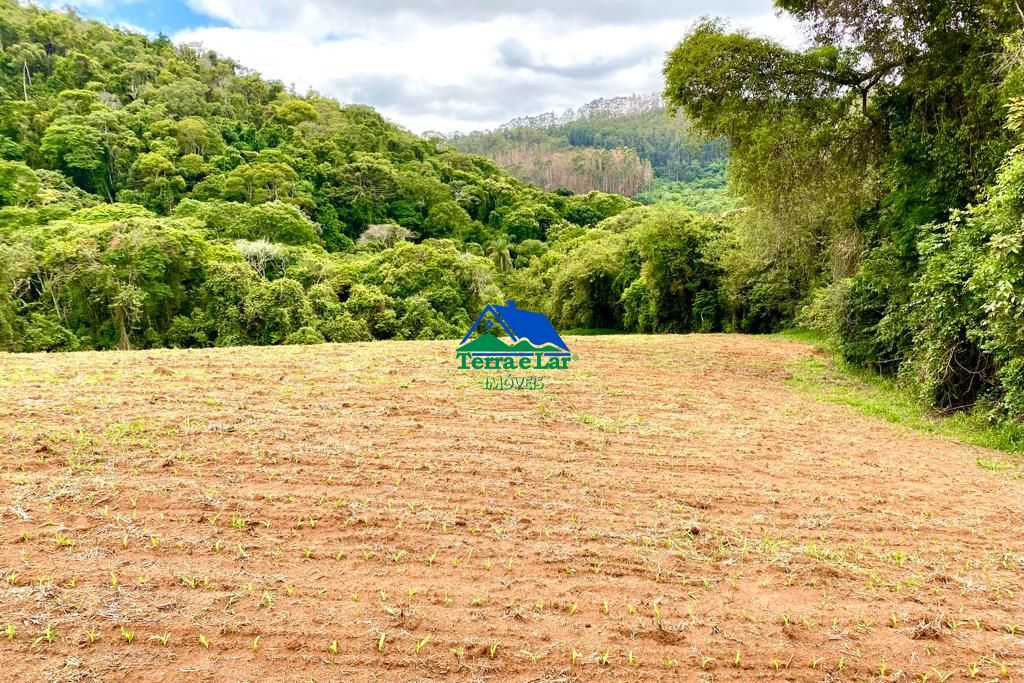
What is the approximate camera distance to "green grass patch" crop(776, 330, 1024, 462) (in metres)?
5.64

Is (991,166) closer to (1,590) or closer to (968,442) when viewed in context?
(968,442)

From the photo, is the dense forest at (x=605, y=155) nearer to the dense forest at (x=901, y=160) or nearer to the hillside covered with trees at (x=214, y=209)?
the hillside covered with trees at (x=214, y=209)

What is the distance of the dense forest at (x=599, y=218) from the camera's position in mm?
6785

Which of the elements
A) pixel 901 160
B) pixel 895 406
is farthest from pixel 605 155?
pixel 895 406

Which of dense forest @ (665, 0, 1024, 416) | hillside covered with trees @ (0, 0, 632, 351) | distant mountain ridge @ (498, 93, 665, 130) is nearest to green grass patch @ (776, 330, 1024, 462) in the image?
dense forest @ (665, 0, 1024, 416)

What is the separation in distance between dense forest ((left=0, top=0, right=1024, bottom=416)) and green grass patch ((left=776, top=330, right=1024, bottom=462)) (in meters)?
0.26

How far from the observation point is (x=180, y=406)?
17.7 ft

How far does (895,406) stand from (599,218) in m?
43.7

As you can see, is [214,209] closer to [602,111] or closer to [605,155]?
[605,155]

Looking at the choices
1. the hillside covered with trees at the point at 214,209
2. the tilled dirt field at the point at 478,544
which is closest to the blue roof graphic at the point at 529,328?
the tilled dirt field at the point at 478,544

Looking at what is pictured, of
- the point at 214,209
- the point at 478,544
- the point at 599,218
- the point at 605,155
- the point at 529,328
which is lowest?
the point at 478,544

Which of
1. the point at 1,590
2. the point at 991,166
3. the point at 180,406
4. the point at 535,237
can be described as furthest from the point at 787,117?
the point at 535,237

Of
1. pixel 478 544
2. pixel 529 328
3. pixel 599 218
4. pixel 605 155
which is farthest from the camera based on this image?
pixel 605 155

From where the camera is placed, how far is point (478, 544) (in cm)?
319
